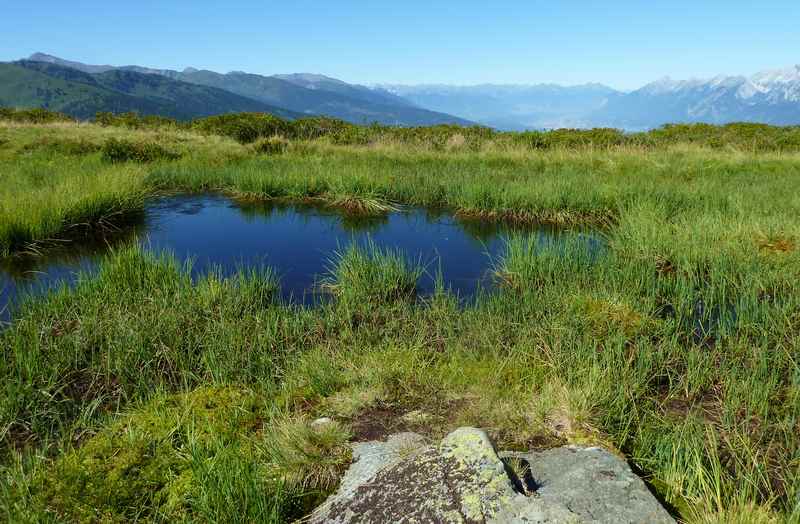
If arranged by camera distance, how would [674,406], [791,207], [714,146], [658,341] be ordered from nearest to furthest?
[674,406] < [658,341] < [791,207] < [714,146]

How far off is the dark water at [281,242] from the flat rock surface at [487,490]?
15.5 feet

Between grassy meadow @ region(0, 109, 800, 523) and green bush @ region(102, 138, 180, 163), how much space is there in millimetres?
7682

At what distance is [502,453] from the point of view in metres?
3.22

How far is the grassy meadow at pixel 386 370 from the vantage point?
3.16 m

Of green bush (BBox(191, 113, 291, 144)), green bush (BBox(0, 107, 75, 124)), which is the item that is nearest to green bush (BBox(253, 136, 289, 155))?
green bush (BBox(191, 113, 291, 144))

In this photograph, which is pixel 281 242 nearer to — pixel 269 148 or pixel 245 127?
pixel 269 148

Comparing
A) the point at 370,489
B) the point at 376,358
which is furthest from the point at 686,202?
the point at 370,489

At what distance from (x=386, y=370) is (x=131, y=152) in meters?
17.7

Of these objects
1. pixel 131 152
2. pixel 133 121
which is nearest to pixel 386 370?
pixel 131 152

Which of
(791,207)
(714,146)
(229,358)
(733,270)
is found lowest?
(229,358)

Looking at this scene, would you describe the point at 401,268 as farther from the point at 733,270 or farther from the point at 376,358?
the point at 733,270

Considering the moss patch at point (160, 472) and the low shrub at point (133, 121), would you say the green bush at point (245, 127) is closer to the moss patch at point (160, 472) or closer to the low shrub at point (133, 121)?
the low shrub at point (133, 121)

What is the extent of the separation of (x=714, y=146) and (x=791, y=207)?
16.3 meters

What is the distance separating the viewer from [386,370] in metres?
4.56
